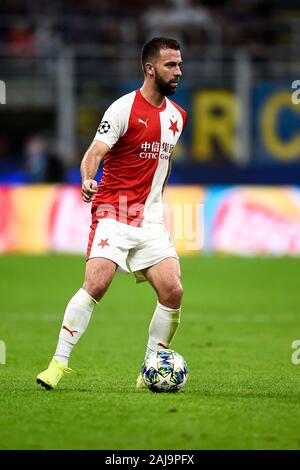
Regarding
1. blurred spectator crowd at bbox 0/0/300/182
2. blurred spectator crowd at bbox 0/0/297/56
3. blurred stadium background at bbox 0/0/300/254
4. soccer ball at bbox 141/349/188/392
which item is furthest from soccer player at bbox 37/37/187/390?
blurred spectator crowd at bbox 0/0/297/56

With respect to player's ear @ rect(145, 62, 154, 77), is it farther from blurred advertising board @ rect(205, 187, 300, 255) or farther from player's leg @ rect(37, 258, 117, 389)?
blurred advertising board @ rect(205, 187, 300, 255)

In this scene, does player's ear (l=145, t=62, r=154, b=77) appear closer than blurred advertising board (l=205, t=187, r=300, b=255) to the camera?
Yes

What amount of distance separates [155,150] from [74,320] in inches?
57.1

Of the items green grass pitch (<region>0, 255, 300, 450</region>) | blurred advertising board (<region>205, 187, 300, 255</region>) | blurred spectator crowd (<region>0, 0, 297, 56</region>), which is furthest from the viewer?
blurred spectator crowd (<region>0, 0, 297, 56</region>)

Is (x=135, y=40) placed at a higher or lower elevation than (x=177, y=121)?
higher

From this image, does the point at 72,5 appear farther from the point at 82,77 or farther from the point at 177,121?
the point at 177,121

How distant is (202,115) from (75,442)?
59.4ft

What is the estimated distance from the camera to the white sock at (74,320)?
8.04m

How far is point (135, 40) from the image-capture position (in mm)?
24719

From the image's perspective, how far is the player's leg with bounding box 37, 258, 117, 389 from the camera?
8.04 m

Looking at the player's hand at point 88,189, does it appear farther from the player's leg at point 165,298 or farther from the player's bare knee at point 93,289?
the player's leg at point 165,298

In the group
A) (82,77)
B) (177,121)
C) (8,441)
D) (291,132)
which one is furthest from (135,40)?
(8,441)

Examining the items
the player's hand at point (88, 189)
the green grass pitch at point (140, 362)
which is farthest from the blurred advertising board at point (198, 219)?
the player's hand at point (88, 189)

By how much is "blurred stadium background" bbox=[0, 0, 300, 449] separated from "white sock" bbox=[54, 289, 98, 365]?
0.32 m
